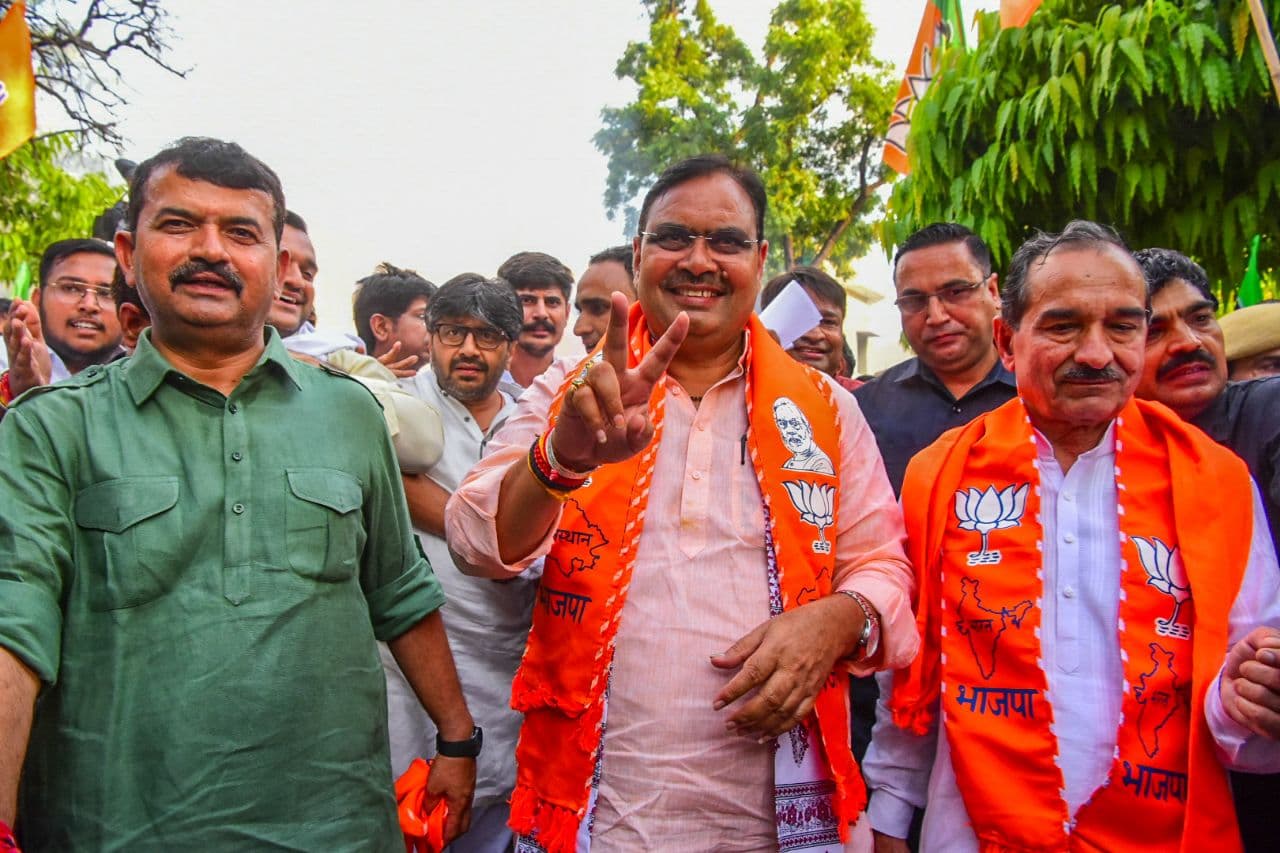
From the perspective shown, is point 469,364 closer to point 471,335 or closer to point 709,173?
point 471,335

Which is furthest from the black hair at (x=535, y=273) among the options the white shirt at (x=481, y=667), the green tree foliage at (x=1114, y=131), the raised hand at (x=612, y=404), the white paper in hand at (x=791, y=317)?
the green tree foliage at (x=1114, y=131)

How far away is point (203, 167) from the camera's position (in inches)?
74.3

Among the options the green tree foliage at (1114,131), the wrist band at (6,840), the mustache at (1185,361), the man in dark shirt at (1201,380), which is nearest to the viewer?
the wrist band at (6,840)

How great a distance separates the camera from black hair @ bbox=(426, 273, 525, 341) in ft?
10.5

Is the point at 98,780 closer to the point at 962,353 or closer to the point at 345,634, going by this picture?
the point at 345,634

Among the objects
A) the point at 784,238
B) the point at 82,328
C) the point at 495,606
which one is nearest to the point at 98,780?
the point at 495,606

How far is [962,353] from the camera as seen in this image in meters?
3.15

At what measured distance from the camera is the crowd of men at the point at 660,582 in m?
1.64

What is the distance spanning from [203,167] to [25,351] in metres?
1.15

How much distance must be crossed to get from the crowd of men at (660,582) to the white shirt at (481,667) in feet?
2.13

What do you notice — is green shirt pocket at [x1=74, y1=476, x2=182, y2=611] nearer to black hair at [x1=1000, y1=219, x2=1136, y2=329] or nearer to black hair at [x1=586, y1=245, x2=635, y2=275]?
black hair at [x1=1000, y1=219, x2=1136, y2=329]

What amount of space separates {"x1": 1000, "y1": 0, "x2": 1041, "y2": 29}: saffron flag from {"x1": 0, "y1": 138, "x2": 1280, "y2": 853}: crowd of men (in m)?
3.54

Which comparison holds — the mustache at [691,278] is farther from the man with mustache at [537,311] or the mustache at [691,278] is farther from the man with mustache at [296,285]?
the man with mustache at [537,311]

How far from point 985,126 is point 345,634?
17.5 ft
